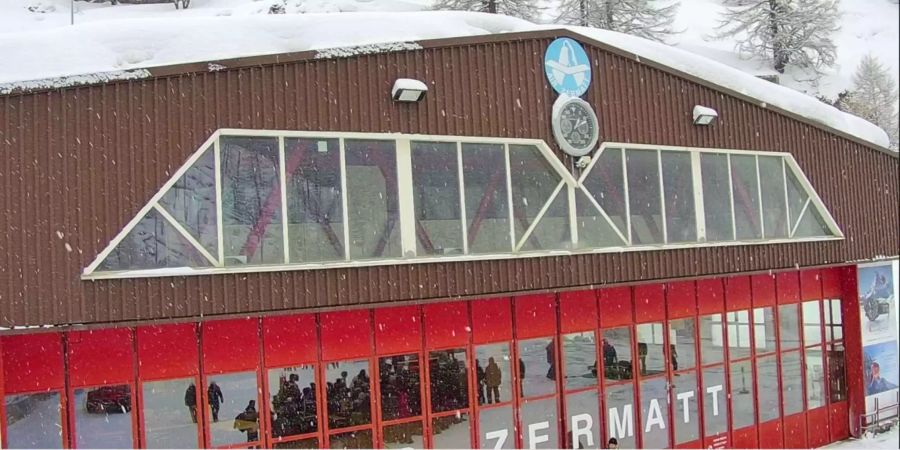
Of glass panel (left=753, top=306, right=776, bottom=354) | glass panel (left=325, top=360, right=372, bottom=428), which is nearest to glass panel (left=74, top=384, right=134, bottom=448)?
glass panel (left=325, top=360, right=372, bottom=428)

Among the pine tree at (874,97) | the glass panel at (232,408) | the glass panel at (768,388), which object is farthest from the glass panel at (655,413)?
the pine tree at (874,97)

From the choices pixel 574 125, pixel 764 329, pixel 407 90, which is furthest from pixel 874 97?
pixel 407 90

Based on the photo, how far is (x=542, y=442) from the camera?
12570mm

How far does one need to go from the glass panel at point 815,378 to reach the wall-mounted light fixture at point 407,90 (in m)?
11.2

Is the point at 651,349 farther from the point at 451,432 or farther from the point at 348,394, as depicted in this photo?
the point at 348,394

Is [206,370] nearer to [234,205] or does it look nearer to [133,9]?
[234,205]

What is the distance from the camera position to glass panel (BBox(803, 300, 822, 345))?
16.8 metres

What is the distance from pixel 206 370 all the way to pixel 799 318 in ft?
41.8

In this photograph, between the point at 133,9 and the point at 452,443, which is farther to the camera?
the point at 133,9

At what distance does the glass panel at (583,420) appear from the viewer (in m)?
13.0

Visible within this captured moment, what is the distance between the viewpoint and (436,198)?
10.9 meters

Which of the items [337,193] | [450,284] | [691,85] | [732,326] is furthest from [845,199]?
[337,193]

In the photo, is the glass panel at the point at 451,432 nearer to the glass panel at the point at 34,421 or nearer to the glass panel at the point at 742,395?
the glass panel at the point at 34,421

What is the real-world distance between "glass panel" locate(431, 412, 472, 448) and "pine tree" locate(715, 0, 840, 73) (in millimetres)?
31376
